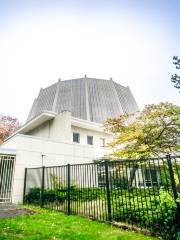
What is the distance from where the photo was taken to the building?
13.0 meters

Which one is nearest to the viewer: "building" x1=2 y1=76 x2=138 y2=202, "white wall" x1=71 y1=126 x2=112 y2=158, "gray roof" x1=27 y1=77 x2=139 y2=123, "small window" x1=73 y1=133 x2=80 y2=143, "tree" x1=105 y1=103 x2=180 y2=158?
"tree" x1=105 y1=103 x2=180 y2=158

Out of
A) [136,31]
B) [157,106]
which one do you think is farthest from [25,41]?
[157,106]

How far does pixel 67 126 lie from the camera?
672 inches

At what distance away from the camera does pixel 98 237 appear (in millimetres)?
4809

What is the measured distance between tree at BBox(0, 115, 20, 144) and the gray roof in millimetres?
5321

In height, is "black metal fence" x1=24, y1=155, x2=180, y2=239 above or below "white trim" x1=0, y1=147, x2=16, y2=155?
below

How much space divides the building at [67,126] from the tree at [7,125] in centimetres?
566

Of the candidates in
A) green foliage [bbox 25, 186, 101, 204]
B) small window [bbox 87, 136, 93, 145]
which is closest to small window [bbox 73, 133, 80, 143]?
small window [bbox 87, 136, 93, 145]

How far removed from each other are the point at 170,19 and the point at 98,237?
34.9 feet

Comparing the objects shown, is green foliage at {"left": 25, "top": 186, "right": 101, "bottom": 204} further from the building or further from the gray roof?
the gray roof

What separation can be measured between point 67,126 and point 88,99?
1627 centimetres

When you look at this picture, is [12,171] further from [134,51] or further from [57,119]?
[134,51]

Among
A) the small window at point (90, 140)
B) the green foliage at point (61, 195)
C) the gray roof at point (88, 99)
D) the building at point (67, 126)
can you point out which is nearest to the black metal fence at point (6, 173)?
the building at point (67, 126)

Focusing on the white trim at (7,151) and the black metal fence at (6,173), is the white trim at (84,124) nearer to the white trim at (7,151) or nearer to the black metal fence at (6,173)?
the white trim at (7,151)
